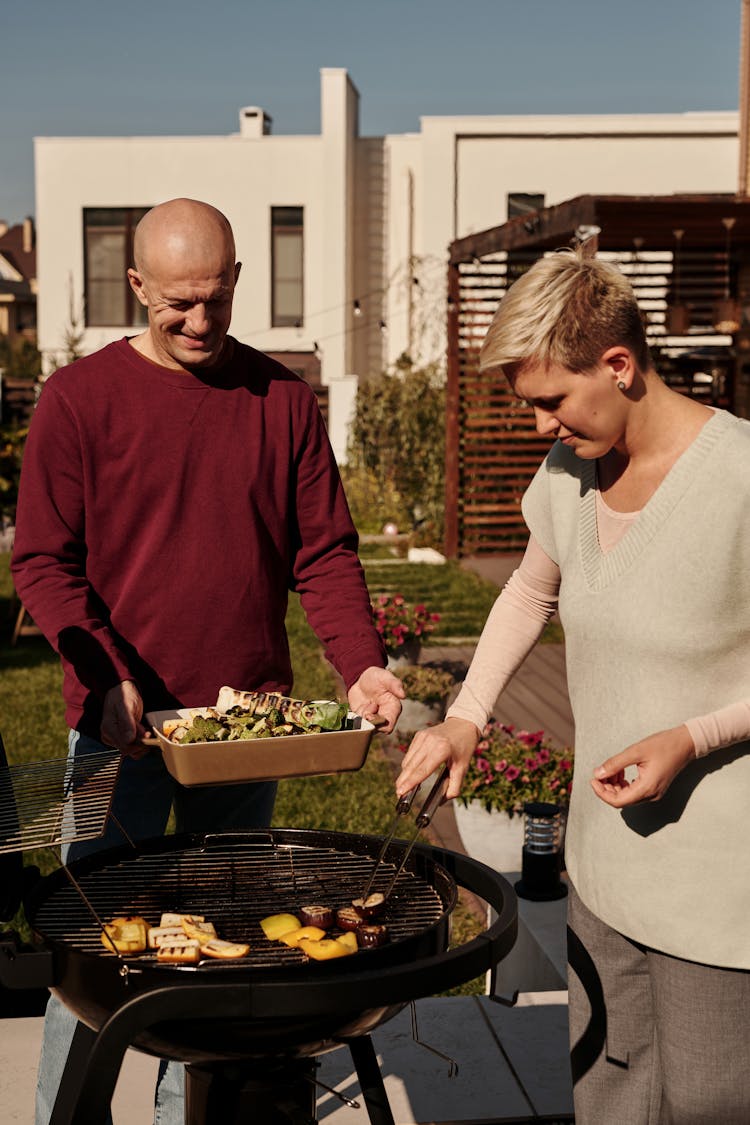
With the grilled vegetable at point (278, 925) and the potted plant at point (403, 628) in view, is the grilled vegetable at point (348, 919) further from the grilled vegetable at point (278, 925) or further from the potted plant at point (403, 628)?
the potted plant at point (403, 628)

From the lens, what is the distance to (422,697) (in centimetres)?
621

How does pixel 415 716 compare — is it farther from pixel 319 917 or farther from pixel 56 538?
pixel 319 917

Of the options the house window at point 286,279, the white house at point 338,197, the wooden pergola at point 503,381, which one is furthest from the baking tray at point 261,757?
the house window at point 286,279

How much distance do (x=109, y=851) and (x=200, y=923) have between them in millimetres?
325

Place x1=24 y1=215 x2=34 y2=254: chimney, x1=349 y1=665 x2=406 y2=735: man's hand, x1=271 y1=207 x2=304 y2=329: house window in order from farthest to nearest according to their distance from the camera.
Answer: x1=24 y1=215 x2=34 y2=254: chimney
x1=271 y1=207 x2=304 y2=329: house window
x1=349 y1=665 x2=406 y2=735: man's hand

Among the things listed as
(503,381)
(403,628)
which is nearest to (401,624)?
(403,628)

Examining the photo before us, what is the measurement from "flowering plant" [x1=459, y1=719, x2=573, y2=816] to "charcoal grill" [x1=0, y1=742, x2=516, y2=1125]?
76.1 inches

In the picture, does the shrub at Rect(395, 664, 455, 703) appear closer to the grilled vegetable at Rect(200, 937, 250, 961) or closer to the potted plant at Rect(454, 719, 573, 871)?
the potted plant at Rect(454, 719, 573, 871)

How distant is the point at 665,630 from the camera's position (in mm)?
1889

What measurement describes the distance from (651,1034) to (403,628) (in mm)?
4839

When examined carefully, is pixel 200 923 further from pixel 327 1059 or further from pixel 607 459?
pixel 327 1059

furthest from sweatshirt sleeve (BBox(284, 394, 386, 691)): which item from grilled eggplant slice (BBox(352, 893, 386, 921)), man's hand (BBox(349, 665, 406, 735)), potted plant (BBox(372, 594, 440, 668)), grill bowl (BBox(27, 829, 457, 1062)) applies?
potted plant (BBox(372, 594, 440, 668))

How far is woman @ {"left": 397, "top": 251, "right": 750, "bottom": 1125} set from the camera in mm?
Answer: 1858

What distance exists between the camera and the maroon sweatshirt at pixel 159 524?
95.0 inches
